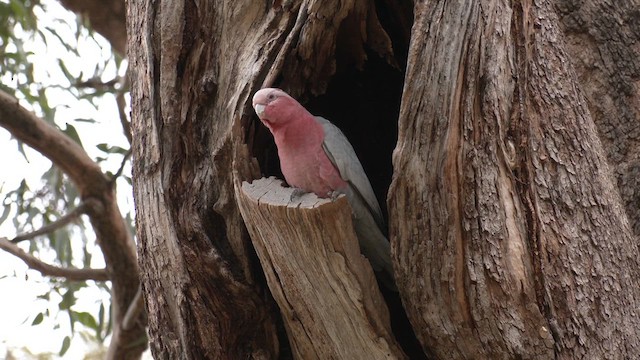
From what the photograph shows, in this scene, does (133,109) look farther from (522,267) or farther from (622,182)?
(622,182)

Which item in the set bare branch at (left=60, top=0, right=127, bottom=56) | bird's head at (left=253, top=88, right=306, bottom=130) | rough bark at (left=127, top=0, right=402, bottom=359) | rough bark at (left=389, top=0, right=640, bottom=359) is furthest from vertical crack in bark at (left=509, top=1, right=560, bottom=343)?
bare branch at (left=60, top=0, right=127, bottom=56)

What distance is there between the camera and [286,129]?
9.09 ft

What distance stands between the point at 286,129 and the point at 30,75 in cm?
318

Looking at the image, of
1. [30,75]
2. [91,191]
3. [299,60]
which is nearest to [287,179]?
[299,60]

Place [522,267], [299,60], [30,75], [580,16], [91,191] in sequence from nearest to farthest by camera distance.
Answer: [522,267]
[299,60]
[580,16]
[91,191]
[30,75]

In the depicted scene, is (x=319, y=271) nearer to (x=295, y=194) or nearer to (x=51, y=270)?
(x=295, y=194)

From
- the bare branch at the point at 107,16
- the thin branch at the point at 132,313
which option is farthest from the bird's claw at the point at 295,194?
the bare branch at the point at 107,16

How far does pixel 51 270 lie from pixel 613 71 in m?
3.20

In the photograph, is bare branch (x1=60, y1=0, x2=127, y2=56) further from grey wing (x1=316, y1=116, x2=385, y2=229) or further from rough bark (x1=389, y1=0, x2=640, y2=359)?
rough bark (x1=389, y1=0, x2=640, y2=359)

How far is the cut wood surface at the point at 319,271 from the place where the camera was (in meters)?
2.37

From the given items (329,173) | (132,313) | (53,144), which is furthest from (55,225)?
(329,173)

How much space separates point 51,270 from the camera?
14.9 ft

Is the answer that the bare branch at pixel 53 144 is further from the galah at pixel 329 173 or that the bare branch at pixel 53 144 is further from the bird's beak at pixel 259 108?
the bird's beak at pixel 259 108

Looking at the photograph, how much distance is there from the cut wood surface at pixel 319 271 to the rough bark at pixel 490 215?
129 millimetres
